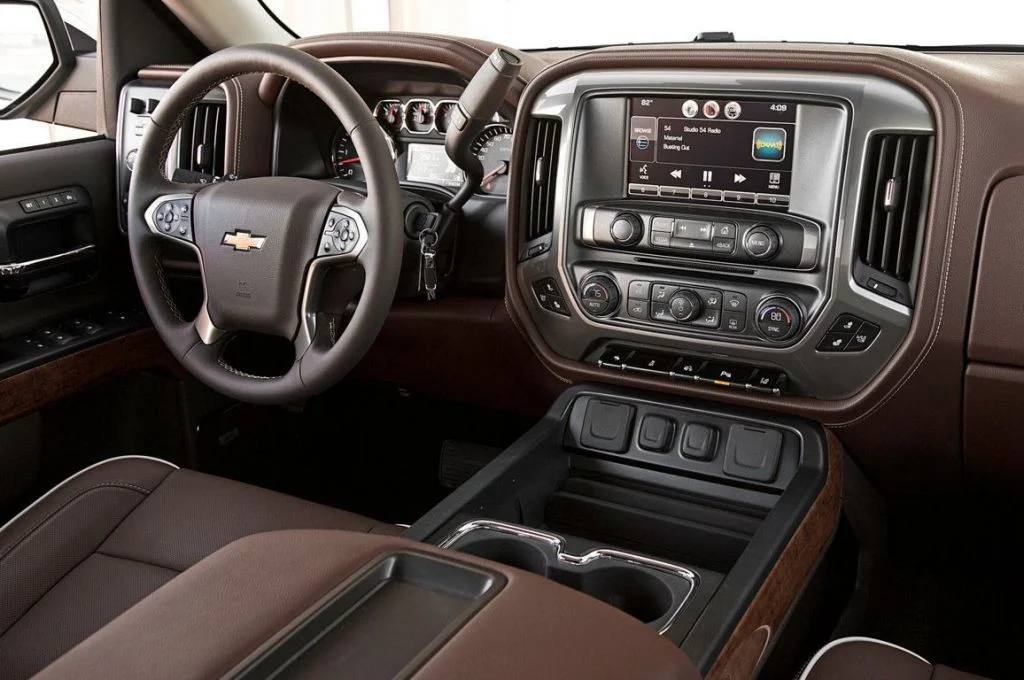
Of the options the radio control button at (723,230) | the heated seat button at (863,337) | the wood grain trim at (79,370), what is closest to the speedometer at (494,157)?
the radio control button at (723,230)

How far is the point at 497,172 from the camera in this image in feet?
5.90

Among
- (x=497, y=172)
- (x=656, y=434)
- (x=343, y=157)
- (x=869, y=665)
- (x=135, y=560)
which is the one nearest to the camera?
(x=869, y=665)

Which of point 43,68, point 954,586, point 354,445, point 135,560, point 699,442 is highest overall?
point 43,68

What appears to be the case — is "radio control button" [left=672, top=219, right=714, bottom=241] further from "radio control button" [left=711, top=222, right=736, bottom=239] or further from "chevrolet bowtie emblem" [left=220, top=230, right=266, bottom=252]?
"chevrolet bowtie emblem" [left=220, top=230, right=266, bottom=252]

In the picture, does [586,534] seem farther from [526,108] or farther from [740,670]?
[526,108]

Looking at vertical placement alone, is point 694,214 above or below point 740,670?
above

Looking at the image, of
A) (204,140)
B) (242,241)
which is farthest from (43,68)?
(242,241)

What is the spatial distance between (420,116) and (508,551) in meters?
0.94

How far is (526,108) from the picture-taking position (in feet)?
5.19

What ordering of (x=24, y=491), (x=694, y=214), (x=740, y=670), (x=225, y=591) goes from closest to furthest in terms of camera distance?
(x=225, y=591) → (x=740, y=670) → (x=694, y=214) → (x=24, y=491)

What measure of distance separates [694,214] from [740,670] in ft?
2.21

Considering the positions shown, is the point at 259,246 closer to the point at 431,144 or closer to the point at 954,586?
the point at 431,144

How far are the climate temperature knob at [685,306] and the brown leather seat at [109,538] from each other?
53 centimetres

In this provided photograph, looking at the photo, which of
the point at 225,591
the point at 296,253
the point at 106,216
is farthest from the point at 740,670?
the point at 106,216
